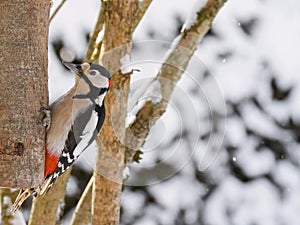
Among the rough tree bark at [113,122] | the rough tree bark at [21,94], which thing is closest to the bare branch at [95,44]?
the rough tree bark at [113,122]

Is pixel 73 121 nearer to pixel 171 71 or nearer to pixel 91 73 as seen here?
pixel 91 73

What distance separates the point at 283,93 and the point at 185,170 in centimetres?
95

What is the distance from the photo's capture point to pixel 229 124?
18.0 ft

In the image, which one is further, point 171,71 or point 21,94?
point 171,71

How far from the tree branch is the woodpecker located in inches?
41.5

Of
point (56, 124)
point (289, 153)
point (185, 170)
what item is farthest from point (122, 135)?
point (289, 153)

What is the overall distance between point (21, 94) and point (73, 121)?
10.7 inches

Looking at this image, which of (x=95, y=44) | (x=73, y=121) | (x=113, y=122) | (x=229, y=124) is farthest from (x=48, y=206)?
(x=229, y=124)

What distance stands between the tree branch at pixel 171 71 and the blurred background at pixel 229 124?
0.59 meters

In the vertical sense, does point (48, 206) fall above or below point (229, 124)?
below

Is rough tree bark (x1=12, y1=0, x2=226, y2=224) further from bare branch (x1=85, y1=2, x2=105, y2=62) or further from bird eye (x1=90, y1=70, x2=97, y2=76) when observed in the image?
bird eye (x1=90, y1=70, x2=97, y2=76)

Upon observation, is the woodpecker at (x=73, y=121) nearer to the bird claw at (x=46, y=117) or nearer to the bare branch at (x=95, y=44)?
the bird claw at (x=46, y=117)

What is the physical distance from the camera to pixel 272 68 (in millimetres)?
5895

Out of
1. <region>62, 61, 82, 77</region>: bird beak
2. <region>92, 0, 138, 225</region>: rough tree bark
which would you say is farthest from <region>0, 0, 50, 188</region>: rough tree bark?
<region>92, 0, 138, 225</region>: rough tree bark
